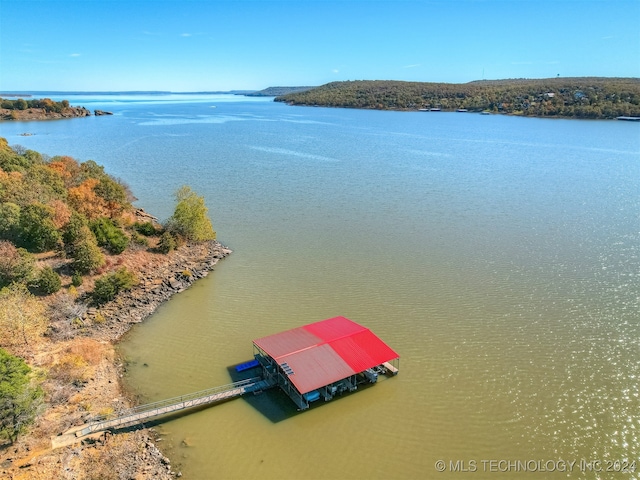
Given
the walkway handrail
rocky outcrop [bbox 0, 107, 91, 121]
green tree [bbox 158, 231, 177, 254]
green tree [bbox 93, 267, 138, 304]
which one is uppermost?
rocky outcrop [bbox 0, 107, 91, 121]

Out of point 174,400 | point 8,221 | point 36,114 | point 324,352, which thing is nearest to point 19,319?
point 174,400

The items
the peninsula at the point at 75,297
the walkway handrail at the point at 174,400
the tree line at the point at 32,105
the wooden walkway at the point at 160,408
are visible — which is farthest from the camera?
the tree line at the point at 32,105

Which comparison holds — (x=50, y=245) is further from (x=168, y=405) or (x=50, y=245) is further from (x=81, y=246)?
(x=168, y=405)

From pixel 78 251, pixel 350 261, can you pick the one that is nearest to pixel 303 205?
pixel 350 261

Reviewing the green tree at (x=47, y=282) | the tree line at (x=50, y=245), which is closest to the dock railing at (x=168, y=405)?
the tree line at (x=50, y=245)

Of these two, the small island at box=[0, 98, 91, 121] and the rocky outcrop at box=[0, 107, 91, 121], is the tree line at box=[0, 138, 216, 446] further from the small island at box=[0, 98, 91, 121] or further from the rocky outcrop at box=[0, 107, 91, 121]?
the small island at box=[0, 98, 91, 121]

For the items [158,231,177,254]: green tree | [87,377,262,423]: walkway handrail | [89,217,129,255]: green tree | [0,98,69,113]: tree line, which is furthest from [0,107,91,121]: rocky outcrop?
[87,377,262,423]: walkway handrail

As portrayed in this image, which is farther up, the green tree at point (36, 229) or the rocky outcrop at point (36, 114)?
the rocky outcrop at point (36, 114)

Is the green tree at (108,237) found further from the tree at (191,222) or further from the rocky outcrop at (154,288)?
the tree at (191,222)
